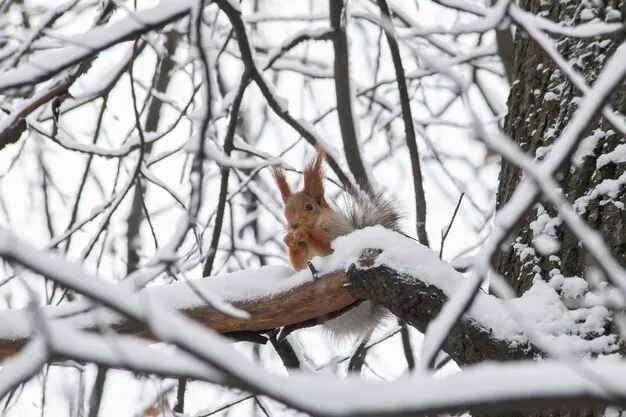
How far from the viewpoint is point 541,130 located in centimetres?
164

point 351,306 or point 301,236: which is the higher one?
point 301,236

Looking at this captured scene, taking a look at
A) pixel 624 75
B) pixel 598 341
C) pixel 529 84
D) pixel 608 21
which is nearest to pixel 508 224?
pixel 624 75

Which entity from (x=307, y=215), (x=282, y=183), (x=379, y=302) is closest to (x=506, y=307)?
(x=379, y=302)

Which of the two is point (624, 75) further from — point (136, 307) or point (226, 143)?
point (226, 143)

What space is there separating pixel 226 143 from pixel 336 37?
57cm

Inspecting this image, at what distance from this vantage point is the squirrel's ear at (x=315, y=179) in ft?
7.94

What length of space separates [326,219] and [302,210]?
10 centimetres

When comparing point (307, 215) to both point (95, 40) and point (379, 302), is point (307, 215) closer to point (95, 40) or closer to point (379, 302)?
point (379, 302)

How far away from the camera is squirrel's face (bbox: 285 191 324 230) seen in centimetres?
233

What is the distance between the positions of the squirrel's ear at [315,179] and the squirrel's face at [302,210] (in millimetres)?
20

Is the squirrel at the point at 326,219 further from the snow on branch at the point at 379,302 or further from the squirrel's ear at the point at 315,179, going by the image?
the snow on branch at the point at 379,302

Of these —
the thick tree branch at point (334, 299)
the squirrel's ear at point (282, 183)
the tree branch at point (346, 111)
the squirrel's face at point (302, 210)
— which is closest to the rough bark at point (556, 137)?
the thick tree branch at point (334, 299)

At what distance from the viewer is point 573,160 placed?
1.35 meters

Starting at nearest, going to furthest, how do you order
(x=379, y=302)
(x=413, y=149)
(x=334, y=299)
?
(x=379, y=302) < (x=334, y=299) < (x=413, y=149)
